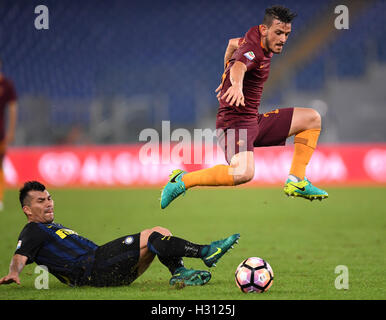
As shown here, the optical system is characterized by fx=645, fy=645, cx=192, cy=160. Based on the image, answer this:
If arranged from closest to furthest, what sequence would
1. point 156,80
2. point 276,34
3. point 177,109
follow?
point 276,34
point 156,80
point 177,109

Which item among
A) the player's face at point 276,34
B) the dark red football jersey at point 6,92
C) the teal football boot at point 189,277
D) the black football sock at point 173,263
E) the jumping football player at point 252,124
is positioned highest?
the dark red football jersey at point 6,92

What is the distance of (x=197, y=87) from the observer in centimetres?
Result: 1855

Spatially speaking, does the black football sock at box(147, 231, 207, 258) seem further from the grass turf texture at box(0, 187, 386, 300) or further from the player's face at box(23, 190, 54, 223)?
the player's face at box(23, 190, 54, 223)

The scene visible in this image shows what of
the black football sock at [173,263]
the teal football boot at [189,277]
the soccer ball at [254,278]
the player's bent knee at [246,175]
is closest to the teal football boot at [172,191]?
the player's bent knee at [246,175]

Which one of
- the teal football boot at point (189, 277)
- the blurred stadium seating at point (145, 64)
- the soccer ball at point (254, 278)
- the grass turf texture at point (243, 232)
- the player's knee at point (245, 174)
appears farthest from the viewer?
the blurred stadium seating at point (145, 64)

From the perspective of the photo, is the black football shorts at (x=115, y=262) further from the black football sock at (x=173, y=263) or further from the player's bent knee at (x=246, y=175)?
the player's bent knee at (x=246, y=175)

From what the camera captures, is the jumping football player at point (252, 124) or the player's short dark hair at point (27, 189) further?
the jumping football player at point (252, 124)

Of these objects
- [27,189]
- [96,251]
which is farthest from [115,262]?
[27,189]

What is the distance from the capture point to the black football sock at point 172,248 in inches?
206

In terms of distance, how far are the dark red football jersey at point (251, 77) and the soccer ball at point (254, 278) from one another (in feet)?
5.28

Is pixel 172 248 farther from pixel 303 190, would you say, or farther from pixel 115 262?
pixel 303 190

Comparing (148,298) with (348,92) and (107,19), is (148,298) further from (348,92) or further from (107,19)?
(107,19)

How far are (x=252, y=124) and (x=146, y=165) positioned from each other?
11453 millimetres

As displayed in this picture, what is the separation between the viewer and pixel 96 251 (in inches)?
213
